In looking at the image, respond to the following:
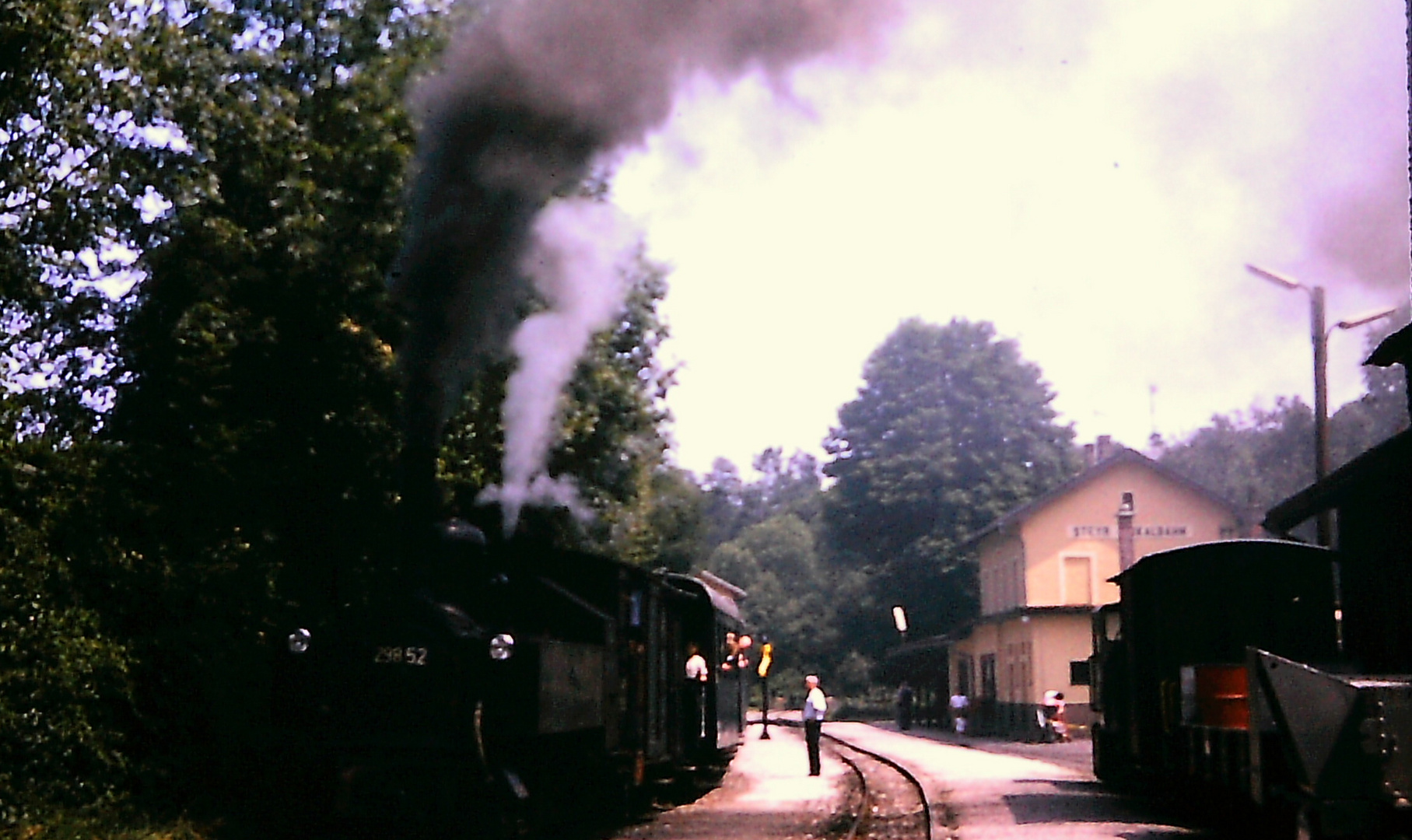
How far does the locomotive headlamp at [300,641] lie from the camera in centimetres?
1213

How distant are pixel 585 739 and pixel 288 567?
4686 mm

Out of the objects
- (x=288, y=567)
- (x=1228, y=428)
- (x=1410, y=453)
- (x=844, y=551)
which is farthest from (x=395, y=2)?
(x=1228, y=428)

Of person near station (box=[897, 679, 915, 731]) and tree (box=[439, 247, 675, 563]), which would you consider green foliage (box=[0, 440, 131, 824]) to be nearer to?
tree (box=[439, 247, 675, 563])

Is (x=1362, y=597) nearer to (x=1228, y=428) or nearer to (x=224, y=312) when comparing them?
(x=224, y=312)

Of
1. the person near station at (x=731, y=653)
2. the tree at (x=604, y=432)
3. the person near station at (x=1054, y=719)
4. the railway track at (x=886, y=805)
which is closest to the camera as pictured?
the railway track at (x=886, y=805)

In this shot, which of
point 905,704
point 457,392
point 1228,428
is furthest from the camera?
point 1228,428

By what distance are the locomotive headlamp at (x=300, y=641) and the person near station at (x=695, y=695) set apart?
→ 20.7ft

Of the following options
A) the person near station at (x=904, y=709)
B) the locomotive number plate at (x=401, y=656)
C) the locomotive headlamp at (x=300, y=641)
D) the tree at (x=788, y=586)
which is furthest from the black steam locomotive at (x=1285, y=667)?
the tree at (x=788, y=586)

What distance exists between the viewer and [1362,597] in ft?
59.8

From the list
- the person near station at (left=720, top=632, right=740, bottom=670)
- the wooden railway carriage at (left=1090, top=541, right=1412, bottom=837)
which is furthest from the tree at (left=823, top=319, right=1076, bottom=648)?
the wooden railway carriage at (left=1090, top=541, right=1412, bottom=837)

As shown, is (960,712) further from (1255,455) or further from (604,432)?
(1255,455)

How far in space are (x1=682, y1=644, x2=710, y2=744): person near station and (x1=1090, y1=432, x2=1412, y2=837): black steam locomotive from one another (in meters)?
4.78

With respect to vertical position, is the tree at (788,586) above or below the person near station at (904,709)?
above

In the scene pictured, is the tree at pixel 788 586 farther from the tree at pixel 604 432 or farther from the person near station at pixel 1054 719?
the tree at pixel 604 432
